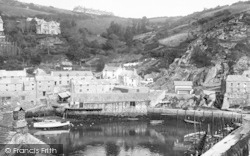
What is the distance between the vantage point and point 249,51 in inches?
3044

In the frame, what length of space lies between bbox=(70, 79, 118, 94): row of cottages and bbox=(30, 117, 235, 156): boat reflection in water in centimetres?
1571

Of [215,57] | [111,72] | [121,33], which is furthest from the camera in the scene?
[121,33]

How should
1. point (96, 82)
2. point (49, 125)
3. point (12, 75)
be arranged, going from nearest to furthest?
point (49, 125) → point (12, 75) → point (96, 82)

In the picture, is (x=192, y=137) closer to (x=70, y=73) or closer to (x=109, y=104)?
(x=109, y=104)

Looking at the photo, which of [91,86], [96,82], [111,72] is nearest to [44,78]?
[91,86]

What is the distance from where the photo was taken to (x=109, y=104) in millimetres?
62594

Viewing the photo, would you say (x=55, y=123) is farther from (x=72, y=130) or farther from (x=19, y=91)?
(x=19, y=91)

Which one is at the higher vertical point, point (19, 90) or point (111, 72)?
point (111, 72)

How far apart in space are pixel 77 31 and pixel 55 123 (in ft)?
245

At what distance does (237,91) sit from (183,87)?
38.3 ft

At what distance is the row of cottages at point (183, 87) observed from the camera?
6981 centimetres

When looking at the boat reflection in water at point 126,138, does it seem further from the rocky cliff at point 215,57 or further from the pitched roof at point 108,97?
the rocky cliff at point 215,57

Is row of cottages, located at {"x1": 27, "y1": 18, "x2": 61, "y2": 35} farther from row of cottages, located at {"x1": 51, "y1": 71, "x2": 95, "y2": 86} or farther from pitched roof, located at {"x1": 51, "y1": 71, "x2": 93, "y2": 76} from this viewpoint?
row of cottages, located at {"x1": 51, "y1": 71, "x2": 95, "y2": 86}

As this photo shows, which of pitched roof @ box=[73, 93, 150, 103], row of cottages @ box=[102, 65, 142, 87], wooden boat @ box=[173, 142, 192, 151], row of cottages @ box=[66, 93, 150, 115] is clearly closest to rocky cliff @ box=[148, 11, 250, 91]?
row of cottages @ box=[102, 65, 142, 87]
